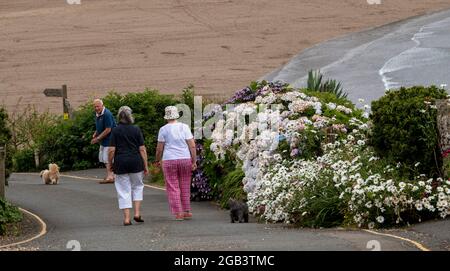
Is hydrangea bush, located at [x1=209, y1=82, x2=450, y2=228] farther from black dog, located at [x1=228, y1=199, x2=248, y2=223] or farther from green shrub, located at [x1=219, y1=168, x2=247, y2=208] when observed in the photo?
black dog, located at [x1=228, y1=199, x2=248, y2=223]

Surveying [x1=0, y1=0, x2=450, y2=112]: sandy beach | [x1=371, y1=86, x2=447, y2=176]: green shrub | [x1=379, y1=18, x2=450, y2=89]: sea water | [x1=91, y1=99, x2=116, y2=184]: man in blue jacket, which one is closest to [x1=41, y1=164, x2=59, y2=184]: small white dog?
[x1=91, y1=99, x2=116, y2=184]: man in blue jacket

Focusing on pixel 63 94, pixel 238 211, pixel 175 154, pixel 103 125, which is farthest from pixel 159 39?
pixel 238 211

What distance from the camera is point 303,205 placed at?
1691 cm

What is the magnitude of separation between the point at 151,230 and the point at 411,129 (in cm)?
344

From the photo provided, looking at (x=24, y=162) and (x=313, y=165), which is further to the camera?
(x=24, y=162)

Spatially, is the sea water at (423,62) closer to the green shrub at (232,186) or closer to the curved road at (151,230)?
the curved road at (151,230)

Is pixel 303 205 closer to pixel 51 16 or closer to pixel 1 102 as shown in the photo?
pixel 1 102

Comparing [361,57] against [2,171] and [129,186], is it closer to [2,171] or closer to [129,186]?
[129,186]

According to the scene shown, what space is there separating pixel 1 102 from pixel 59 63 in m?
5.39

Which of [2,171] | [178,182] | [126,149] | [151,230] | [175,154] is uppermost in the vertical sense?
[126,149]

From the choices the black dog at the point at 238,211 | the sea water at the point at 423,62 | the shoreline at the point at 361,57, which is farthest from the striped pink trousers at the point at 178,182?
the sea water at the point at 423,62

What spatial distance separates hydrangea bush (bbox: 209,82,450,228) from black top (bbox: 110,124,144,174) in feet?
6.12

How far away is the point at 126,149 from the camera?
1761 cm
